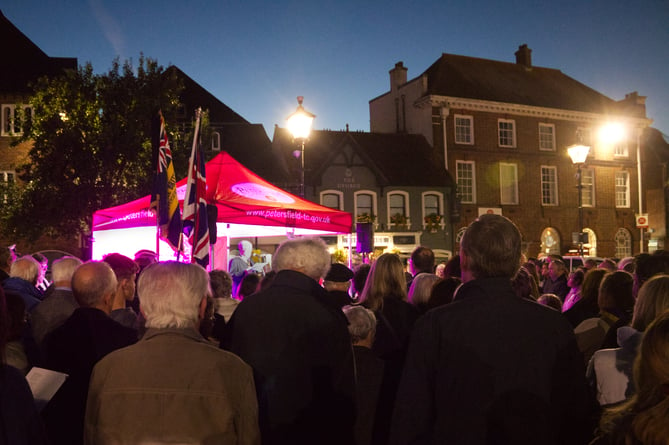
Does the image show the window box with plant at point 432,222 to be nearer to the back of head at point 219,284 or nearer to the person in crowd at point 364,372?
the back of head at point 219,284

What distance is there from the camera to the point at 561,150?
3425 cm

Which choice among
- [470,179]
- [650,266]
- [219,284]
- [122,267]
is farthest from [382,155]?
[122,267]

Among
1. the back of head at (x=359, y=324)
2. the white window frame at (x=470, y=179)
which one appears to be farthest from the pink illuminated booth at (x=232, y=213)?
the white window frame at (x=470, y=179)

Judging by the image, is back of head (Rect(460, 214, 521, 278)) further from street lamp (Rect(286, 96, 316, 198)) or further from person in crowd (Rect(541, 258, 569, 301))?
street lamp (Rect(286, 96, 316, 198))

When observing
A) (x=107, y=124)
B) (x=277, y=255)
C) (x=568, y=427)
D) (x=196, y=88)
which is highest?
(x=196, y=88)

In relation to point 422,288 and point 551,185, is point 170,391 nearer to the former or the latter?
point 422,288

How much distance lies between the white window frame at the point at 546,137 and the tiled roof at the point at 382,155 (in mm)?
6923

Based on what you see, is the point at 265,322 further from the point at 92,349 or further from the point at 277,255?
the point at 92,349

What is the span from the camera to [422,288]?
5.31m

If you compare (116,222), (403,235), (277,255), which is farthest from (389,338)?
(403,235)

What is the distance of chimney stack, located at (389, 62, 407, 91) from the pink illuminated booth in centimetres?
2692

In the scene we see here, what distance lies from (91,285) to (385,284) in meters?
2.29

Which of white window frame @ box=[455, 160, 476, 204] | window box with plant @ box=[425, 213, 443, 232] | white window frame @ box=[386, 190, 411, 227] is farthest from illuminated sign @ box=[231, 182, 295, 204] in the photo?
white window frame @ box=[455, 160, 476, 204]

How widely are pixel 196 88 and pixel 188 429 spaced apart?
3626cm
